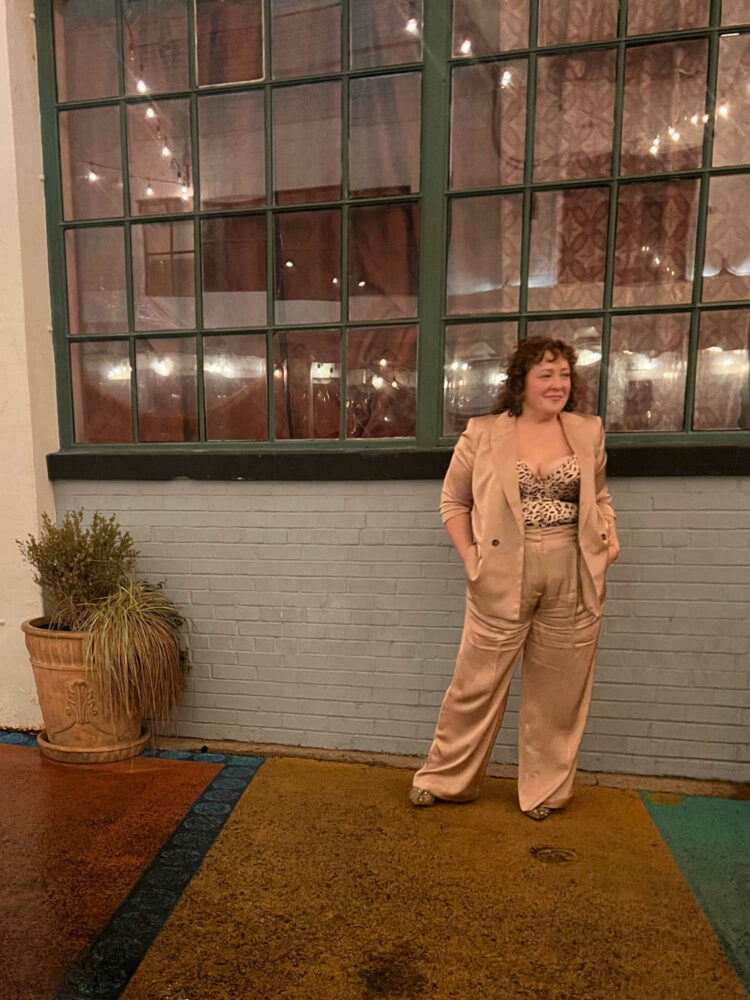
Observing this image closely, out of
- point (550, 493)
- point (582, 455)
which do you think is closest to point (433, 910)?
point (550, 493)

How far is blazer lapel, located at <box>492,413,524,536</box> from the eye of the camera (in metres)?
2.21

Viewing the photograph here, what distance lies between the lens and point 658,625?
8.69 ft

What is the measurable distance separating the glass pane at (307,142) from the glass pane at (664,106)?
1.24 m

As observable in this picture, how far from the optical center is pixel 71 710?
111 inches

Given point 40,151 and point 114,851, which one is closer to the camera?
point 114,851

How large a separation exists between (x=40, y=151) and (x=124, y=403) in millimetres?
1271

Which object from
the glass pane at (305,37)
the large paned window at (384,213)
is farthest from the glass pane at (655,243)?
the glass pane at (305,37)

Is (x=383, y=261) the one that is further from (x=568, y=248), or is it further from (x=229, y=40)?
(x=229, y=40)

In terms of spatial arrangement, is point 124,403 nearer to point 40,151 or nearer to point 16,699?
point 40,151

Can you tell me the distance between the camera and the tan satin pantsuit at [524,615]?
2221 mm

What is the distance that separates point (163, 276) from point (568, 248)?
1.91m

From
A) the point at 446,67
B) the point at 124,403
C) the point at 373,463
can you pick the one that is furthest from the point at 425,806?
the point at 446,67

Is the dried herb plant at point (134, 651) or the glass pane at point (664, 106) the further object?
the dried herb plant at point (134, 651)

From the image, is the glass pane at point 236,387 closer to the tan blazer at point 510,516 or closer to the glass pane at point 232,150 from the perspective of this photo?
the glass pane at point 232,150
